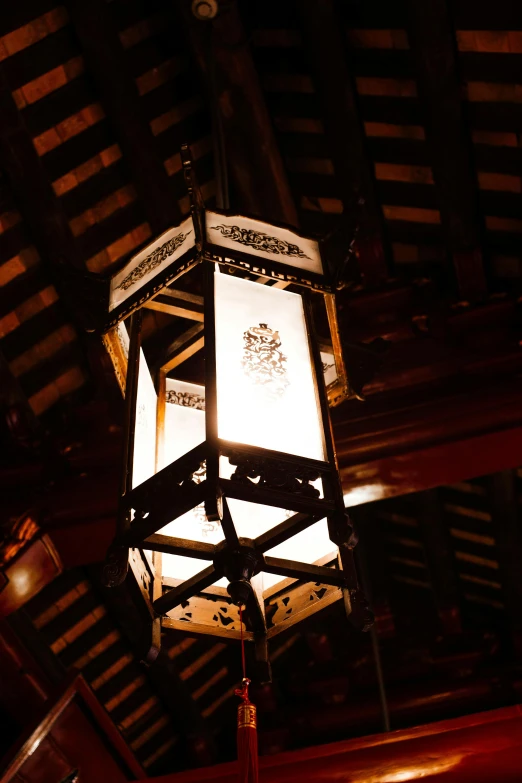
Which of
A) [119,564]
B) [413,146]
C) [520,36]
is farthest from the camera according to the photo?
[413,146]

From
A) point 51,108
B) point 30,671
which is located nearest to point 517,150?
point 51,108

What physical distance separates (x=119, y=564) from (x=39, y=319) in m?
2.55

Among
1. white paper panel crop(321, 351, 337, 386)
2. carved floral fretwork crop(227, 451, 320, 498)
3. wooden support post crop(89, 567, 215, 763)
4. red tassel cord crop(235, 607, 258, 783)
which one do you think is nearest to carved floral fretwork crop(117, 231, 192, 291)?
white paper panel crop(321, 351, 337, 386)

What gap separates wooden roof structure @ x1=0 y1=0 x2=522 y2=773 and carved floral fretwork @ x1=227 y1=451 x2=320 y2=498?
88cm

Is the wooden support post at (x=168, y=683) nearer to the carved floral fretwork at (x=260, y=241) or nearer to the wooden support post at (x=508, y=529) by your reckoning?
the wooden support post at (x=508, y=529)

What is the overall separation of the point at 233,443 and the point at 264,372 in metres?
0.29

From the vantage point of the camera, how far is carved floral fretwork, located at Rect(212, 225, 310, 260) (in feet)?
7.70

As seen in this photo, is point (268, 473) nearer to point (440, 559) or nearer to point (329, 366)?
point (329, 366)

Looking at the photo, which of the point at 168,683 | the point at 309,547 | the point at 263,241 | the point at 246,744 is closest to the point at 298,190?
the point at 263,241

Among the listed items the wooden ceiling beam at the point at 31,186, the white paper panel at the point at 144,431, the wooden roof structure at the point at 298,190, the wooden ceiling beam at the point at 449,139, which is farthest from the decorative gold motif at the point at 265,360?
the wooden ceiling beam at the point at 449,139

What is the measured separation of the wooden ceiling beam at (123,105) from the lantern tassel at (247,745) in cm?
229

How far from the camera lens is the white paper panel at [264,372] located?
1928 millimetres

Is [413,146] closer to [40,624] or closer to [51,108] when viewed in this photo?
[51,108]

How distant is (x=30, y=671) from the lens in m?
3.54
